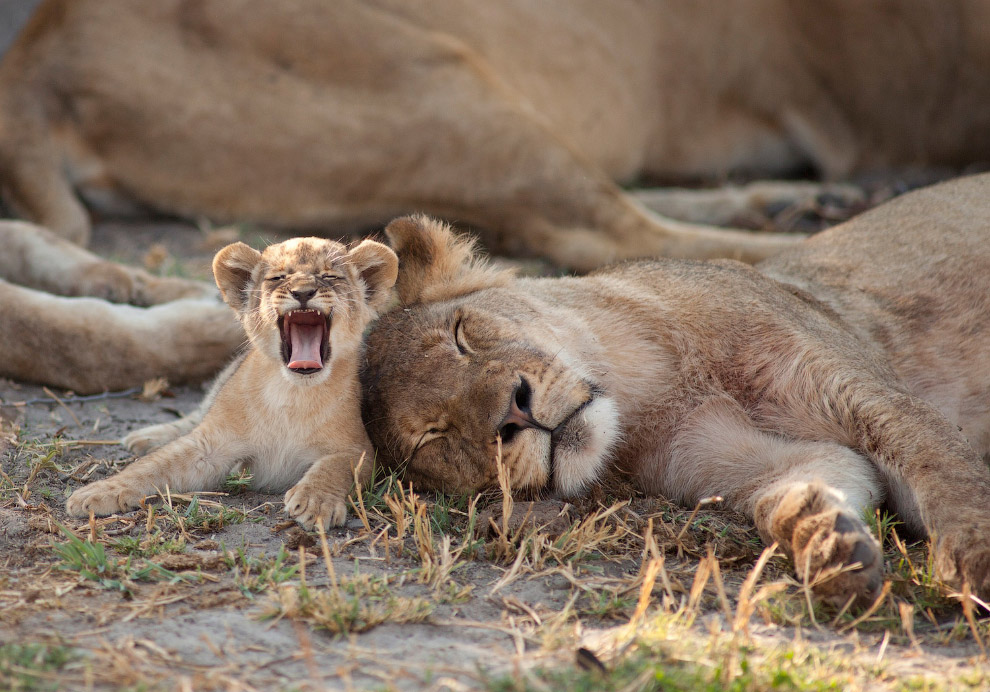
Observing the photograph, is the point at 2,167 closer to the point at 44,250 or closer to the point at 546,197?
the point at 44,250

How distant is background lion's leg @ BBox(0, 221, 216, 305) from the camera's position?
367 centimetres

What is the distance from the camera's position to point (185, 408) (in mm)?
3301

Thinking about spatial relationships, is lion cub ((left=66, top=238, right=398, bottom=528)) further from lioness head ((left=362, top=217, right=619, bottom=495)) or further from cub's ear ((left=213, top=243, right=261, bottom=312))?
lioness head ((left=362, top=217, right=619, bottom=495))

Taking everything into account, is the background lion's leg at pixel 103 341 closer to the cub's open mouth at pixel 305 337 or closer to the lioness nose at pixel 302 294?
the cub's open mouth at pixel 305 337

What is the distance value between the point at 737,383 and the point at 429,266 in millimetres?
868

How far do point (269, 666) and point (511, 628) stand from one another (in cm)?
43

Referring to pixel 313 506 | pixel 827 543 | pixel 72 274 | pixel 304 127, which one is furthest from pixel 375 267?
pixel 304 127

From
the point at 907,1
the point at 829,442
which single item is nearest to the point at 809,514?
the point at 829,442

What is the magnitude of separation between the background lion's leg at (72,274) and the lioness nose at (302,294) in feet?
4.75

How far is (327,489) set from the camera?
2408 mm

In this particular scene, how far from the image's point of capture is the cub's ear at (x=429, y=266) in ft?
9.49

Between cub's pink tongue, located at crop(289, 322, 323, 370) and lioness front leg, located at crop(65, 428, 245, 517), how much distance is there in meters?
0.36

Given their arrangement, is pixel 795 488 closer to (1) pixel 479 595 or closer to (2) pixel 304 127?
(1) pixel 479 595

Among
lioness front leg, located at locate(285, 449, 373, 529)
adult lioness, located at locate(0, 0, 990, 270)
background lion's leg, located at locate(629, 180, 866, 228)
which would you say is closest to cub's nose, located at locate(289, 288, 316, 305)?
lioness front leg, located at locate(285, 449, 373, 529)
